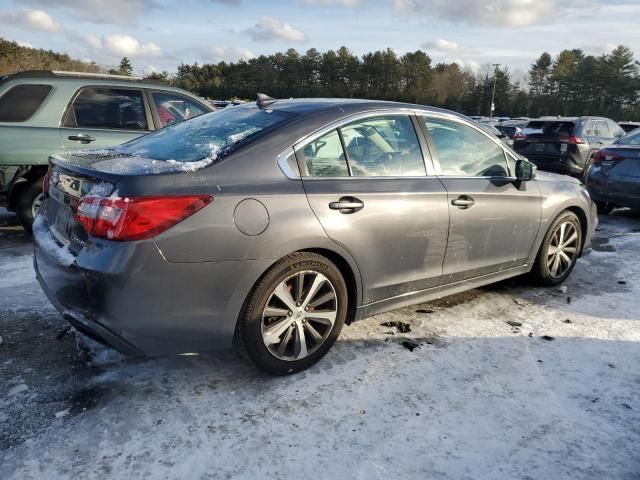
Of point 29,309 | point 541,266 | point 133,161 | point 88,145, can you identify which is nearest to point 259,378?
point 133,161

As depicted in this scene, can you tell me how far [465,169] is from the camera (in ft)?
12.8

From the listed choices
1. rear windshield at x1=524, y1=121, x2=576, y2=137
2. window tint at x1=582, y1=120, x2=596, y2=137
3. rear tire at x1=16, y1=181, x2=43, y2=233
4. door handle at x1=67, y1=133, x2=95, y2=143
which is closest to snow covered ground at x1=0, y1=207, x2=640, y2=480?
rear tire at x1=16, y1=181, x2=43, y2=233

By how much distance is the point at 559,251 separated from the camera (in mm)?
4816

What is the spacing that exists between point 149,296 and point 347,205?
1.25 metres

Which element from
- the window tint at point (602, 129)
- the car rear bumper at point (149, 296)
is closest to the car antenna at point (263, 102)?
the car rear bumper at point (149, 296)

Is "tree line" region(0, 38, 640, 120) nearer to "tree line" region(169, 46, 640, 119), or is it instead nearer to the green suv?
"tree line" region(169, 46, 640, 119)

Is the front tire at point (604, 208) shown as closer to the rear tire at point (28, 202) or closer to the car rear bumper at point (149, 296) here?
the car rear bumper at point (149, 296)

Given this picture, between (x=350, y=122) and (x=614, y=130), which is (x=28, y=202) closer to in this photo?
(x=350, y=122)

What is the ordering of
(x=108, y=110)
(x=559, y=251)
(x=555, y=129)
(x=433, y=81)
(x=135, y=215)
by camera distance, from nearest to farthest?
(x=135, y=215), (x=559, y=251), (x=108, y=110), (x=555, y=129), (x=433, y=81)

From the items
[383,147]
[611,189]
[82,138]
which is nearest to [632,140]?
[611,189]

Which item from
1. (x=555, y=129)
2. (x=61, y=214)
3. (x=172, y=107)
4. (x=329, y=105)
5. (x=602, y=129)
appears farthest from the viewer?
(x=602, y=129)

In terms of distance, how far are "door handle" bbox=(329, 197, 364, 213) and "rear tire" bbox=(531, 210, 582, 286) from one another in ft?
7.54

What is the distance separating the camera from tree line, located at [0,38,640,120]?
5878cm

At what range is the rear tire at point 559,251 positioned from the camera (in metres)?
4.65
